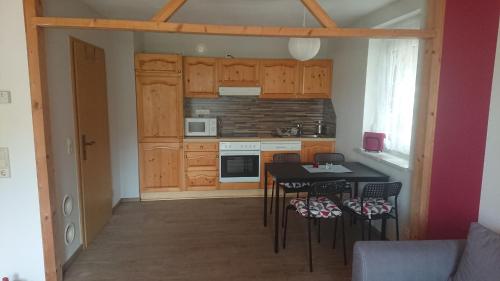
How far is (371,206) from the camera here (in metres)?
2.92

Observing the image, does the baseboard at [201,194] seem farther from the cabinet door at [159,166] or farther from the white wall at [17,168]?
the white wall at [17,168]

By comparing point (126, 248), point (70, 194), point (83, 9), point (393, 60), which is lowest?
point (126, 248)

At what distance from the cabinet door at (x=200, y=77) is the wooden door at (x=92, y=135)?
1205 mm

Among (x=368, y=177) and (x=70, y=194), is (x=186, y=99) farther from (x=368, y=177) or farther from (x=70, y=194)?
(x=368, y=177)

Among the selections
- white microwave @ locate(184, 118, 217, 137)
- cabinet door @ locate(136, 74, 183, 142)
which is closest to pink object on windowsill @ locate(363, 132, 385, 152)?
white microwave @ locate(184, 118, 217, 137)

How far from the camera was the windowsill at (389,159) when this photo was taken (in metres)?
3.06

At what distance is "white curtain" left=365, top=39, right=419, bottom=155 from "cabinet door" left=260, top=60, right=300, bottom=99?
1276mm

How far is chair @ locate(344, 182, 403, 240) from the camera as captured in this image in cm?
277

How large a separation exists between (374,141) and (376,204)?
0.92m

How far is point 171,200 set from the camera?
4648 millimetres

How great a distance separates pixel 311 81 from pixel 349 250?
260cm

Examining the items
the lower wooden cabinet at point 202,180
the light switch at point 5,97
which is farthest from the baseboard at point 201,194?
the light switch at point 5,97

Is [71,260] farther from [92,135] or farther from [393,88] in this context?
[393,88]

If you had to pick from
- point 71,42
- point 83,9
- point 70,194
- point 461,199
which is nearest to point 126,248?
point 70,194
